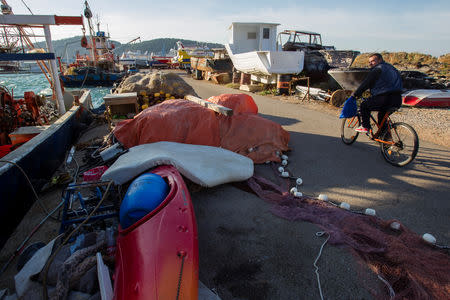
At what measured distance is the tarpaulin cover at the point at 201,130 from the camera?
15.9 feet

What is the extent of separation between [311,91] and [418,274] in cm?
1083

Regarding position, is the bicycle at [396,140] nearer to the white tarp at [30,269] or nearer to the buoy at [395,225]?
the buoy at [395,225]

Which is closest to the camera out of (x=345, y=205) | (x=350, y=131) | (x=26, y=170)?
(x=345, y=205)

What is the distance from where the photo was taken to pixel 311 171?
4668 millimetres

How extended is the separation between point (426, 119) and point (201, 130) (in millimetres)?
7404

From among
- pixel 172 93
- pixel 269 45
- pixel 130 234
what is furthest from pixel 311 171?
pixel 269 45

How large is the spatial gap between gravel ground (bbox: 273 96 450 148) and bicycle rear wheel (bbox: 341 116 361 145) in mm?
1978

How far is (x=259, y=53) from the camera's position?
13.8 meters

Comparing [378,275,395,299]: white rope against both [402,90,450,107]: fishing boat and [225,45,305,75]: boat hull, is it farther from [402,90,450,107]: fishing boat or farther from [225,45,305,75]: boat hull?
[225,45,305,75]: boat hull

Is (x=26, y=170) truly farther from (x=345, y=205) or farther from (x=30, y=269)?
(x=345, y=205)

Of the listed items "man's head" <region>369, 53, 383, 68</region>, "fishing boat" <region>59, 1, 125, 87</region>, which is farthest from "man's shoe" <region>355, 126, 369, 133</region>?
"fishing boat" <region>59, 1, 125, 87</region>

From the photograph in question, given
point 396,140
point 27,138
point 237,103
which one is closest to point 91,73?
point 27,138

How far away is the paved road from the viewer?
2355 millimetres

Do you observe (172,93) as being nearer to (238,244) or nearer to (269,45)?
(238,244)
